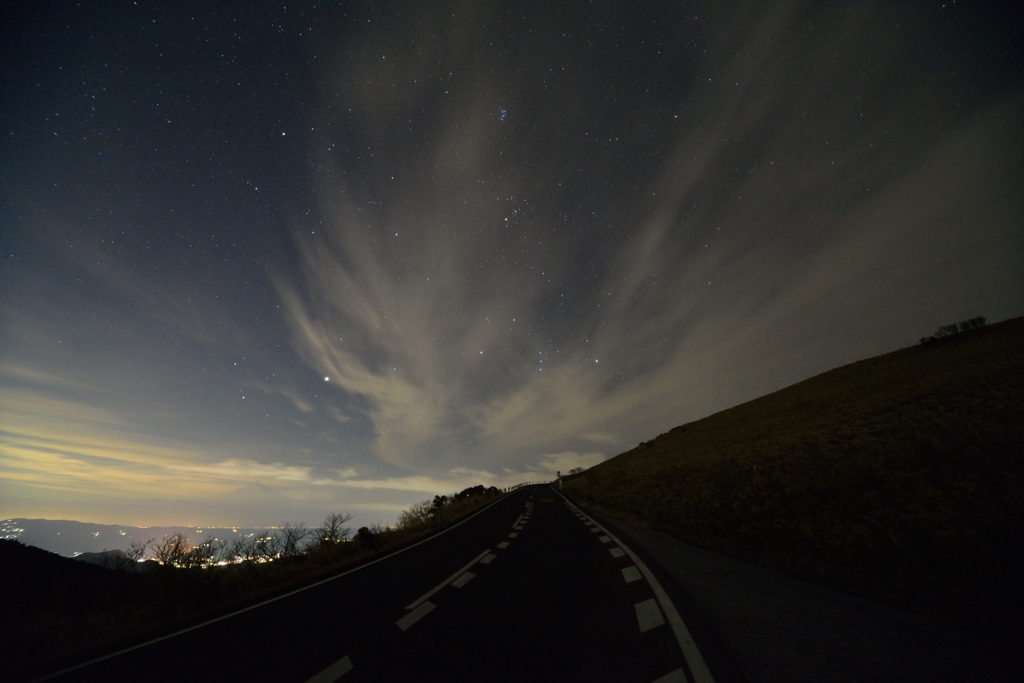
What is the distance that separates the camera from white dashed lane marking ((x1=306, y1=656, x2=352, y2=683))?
2.92 m

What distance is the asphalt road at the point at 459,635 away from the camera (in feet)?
9.82

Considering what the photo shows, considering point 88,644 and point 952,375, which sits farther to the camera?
point 952,375

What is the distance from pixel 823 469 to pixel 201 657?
12.5 metres

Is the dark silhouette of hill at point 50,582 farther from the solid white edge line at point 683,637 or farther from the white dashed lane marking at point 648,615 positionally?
the solid white edge line at point 683,637

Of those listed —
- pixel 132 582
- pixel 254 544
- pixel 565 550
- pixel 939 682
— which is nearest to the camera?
pixel 939 682

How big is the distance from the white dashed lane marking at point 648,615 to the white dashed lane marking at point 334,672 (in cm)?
270

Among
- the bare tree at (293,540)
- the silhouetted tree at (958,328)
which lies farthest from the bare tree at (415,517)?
the silhouetted tree at (958,328)

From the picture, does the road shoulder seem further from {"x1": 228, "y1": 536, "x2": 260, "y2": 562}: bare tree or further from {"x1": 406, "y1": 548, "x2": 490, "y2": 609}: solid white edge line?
{"x1": 228, "y1": 536, "x2": 260, "y2": 562}: bare tree

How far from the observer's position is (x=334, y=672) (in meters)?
3.02

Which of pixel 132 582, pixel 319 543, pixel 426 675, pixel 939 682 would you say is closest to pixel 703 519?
pixel 939 682

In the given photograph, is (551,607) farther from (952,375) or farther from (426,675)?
(952,375)

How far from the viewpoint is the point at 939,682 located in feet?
8.18

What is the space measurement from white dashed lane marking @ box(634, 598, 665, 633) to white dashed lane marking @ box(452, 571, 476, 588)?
2.57 metres

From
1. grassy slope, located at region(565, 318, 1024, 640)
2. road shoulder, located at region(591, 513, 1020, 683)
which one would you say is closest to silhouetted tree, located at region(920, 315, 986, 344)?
grassy slope, located at region(565, 318, 1024, 640)
